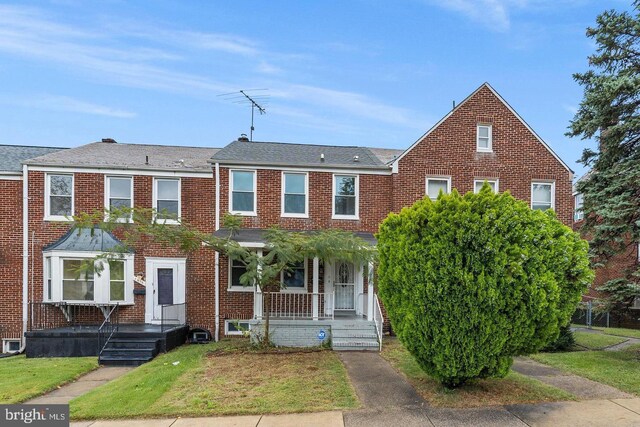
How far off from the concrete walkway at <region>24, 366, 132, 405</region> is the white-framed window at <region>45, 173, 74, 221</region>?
558 cm

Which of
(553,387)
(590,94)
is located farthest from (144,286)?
(590,94)

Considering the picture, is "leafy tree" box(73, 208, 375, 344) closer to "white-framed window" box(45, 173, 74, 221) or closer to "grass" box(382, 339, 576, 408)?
"grass" box(382, 339, 576, 408)

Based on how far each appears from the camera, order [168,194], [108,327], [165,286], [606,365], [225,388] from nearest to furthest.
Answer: [225,388] → [606,365] → [108,327] → [165,286] → [168,194]

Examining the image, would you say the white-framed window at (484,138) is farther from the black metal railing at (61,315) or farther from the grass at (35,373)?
the black metal railing at (61,315)

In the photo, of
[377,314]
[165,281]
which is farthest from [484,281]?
[165,281]

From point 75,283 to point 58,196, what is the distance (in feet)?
9.66

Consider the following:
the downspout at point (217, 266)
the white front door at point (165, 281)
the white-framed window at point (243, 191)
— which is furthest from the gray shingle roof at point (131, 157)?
the white front door at point (165, 281)

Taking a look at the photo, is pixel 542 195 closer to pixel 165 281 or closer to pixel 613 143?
pixel 613 143

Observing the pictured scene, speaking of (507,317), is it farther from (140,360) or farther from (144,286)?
(144,286)

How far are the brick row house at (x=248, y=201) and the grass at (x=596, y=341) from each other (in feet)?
13.1

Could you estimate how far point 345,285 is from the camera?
12.7 meters

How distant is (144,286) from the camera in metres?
12.2

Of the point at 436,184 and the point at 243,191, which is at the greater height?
the point at 436,184

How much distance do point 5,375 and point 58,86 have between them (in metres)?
10.7
